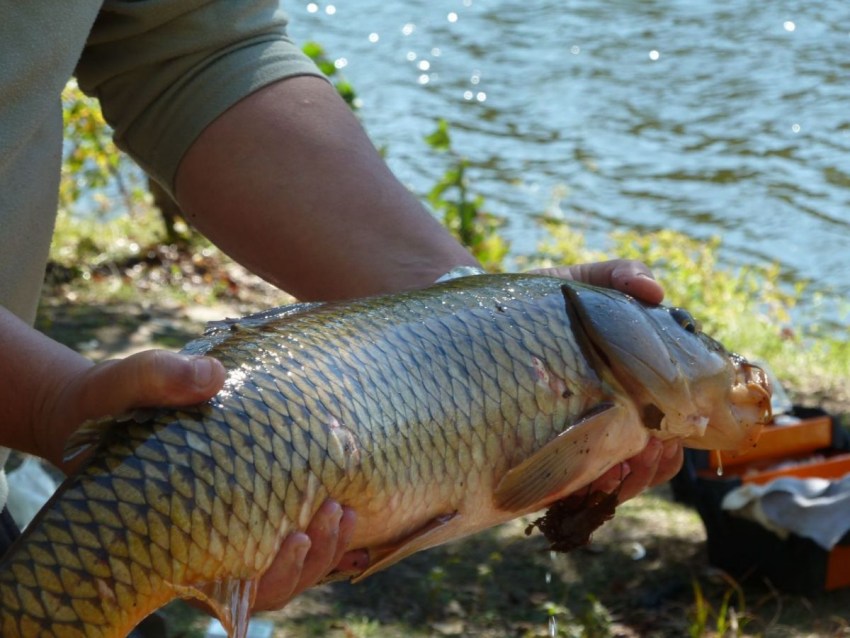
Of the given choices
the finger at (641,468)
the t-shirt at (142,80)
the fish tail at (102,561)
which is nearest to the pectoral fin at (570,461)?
the finger at (641,468)

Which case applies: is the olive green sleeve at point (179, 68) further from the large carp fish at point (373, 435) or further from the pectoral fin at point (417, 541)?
the pectoral fin at point (417, 541)

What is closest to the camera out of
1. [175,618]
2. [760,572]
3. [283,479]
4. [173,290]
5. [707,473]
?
[283,479]

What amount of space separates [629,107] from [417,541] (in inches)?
359

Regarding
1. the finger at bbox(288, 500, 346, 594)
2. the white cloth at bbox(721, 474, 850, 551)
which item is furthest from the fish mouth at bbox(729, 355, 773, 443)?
the white cloth at bbox(721, 474, 850, 551)

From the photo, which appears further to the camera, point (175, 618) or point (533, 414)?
point (175, 618)

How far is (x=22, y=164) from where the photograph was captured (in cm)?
198

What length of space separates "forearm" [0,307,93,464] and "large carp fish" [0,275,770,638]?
132 mm

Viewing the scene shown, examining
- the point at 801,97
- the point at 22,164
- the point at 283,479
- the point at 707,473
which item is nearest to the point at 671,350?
the point at 283,479

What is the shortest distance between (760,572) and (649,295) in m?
1.97

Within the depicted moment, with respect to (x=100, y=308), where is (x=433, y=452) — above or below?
above

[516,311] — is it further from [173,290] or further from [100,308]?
[173,290]

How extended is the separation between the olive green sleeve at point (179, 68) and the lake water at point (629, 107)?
5.73 m

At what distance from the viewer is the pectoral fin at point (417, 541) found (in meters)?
1.89

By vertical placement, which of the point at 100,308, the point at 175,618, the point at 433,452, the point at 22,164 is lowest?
the point at 100,308
